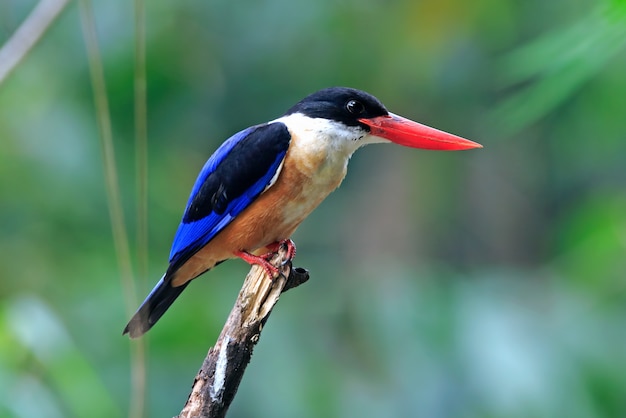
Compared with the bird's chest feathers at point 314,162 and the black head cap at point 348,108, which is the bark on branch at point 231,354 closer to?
the bird's chest feathers at point 314,162

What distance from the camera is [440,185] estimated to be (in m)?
7.47

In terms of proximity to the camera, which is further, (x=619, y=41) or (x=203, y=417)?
(x=203, y=417)

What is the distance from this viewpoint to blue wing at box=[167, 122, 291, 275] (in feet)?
11.1

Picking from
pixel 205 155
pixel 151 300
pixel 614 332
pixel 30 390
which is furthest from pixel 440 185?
pixel 30 390

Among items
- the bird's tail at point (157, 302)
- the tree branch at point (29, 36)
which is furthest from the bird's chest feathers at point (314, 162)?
the tree branch at point (29, 36)

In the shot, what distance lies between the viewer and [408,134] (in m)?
3.54

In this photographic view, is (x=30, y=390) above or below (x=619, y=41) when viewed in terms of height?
below

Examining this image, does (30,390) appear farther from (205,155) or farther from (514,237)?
(514,237)

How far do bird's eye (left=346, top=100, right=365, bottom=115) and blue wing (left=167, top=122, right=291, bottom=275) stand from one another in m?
0.28

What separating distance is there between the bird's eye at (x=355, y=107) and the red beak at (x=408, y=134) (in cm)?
4

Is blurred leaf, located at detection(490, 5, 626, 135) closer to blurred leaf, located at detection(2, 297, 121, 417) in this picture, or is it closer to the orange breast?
the orange breast

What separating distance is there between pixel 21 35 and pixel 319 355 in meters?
2.90

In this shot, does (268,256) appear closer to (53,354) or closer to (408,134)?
(408,134)

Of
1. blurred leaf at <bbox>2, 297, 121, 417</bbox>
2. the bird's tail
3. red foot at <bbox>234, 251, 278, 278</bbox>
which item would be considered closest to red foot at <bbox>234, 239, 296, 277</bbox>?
red foot at <bbox>234, 251, 278, 278</bbox>
